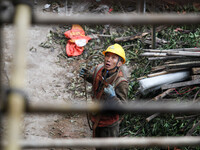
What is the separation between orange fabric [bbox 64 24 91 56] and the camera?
8055mm

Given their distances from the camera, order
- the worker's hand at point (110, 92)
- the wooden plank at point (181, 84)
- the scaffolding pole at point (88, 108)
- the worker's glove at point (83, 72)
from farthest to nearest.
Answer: the wooden plank at point (181, 84), the worker's glove at point (83, 72), the worker's hand at point (110, 92), the scaffolding pole at point (88, 108)

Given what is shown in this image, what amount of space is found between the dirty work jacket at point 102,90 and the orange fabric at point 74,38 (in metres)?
3.44

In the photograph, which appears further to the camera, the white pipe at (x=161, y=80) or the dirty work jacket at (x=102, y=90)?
the white pipe at (x=161, y=80)

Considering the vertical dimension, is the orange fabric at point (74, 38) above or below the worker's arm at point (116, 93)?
above

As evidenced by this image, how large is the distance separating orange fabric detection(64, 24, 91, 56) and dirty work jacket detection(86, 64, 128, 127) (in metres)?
3.44

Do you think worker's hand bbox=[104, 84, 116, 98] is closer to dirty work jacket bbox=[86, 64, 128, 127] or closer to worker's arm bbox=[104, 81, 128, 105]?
worker's arm bbox=[104, 81, 128, 105]

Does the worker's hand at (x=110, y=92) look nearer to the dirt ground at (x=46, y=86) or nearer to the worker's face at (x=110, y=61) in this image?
the worker's face at (x=110, y=61)

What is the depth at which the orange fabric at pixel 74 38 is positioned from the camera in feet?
26.4

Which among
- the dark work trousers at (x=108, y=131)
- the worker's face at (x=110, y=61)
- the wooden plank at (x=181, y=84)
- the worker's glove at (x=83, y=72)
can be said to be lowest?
the dark work trousers at (x=108, y=131)

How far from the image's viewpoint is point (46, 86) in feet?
23.7

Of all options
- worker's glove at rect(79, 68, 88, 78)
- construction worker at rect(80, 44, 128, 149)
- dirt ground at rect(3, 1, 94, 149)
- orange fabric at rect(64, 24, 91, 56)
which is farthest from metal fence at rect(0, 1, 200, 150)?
orange fabric at rect(64, 24, 91, 56)

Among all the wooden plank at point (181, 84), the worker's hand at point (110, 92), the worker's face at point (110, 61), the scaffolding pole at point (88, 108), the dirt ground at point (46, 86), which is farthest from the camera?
the dirt ground at point (46, 86)

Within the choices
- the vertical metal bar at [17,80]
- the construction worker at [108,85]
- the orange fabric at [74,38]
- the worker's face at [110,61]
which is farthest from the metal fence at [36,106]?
the orange fabric at [74,38]

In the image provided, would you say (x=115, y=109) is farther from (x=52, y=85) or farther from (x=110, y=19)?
(x=52, y=85)
